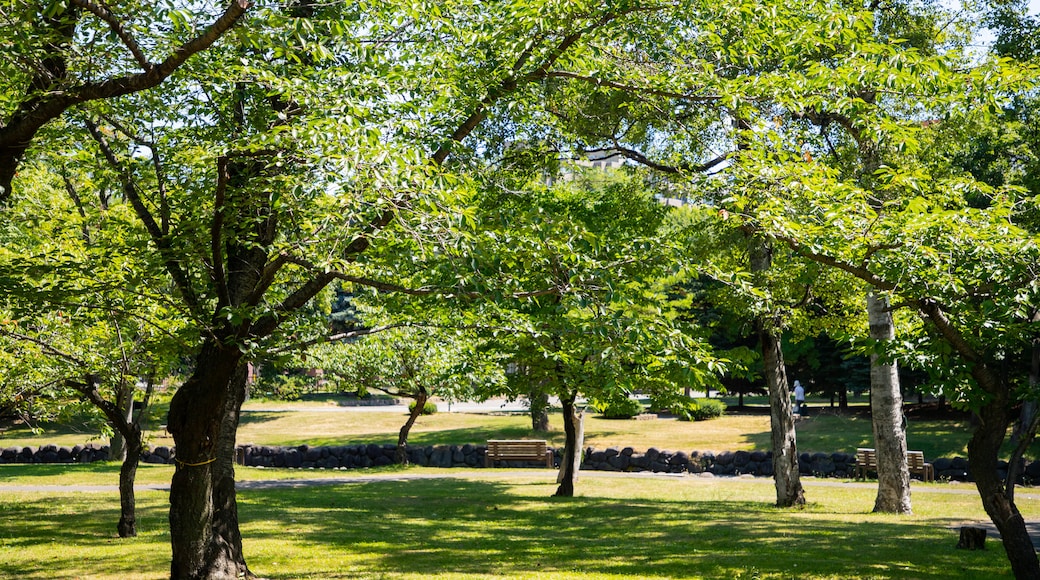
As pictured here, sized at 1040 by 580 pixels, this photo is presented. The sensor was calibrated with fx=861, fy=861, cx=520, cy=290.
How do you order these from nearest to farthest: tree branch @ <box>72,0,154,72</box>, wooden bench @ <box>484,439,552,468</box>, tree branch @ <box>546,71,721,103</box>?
tree branch @ <box>72,0,154,72</box> → tree branch @ <box>546,71,721,103</box> → wooden bench @ <box>484,439,552,468</box>

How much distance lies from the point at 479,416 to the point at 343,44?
111ft

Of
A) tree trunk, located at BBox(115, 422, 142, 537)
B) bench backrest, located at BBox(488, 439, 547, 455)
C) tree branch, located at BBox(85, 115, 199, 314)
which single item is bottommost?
bench backrest, located at BBox(488, 439, 547, 455)

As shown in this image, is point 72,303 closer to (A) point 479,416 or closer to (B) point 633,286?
(B) point 633,286

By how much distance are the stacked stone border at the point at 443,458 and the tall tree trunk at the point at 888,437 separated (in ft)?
29.1

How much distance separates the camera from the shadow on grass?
9906mm

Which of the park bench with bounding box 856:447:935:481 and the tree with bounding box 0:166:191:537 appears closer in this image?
the tree with bounding box 0:166:191:537

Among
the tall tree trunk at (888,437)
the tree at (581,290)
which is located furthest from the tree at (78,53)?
the tall tree trunk at (888,437)

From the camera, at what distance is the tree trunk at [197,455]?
8.70 metres

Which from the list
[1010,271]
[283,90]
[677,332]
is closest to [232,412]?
[283,90]

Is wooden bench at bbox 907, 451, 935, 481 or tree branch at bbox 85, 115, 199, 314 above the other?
tree branch at bbox 85, 115, 199, 314

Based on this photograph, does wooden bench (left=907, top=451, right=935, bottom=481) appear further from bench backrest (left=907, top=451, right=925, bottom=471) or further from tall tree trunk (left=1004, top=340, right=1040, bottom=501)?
tall tree trunk (left=1004, top=340, right=1040, bottom=501)

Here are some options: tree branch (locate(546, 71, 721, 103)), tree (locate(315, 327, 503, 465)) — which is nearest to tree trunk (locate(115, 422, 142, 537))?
tree branch (locate(546, 71, 721, 103))

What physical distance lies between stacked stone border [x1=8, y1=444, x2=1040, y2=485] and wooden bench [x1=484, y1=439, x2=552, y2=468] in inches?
12.7

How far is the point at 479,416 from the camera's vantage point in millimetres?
40188
